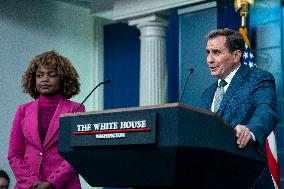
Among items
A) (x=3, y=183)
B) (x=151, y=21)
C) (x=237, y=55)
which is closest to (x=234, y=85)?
(x=237, y=55)

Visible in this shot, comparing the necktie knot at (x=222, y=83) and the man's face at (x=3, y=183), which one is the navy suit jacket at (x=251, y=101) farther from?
the man's face at (x=3, y=183)

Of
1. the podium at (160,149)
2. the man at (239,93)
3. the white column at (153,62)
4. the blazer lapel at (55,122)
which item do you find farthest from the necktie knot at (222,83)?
the white column at (153,62)

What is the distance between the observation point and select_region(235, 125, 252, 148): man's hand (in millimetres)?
1777

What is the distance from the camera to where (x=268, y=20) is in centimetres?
575

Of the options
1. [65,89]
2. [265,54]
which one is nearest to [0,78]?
[265,54]

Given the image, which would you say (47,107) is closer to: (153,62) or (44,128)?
(44,128)

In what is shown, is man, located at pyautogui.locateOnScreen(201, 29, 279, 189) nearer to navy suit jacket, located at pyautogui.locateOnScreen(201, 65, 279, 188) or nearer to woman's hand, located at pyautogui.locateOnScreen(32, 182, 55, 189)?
navy suit jacket, located at pyautogui.locateOnScreen(201, 65, 279, 188)

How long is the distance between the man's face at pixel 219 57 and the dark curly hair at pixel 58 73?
0.86 meters

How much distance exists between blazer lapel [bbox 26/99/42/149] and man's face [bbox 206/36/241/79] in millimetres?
971

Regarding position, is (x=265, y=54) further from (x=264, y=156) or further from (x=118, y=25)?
(x=264, y=156)

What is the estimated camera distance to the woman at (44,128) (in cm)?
267

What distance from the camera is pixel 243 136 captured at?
1804 mm

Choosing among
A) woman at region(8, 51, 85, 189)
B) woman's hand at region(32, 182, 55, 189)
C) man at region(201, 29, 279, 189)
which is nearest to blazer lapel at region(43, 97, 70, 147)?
woman at region(8, 51, 85, 189)

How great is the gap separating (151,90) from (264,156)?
458 centimetres
